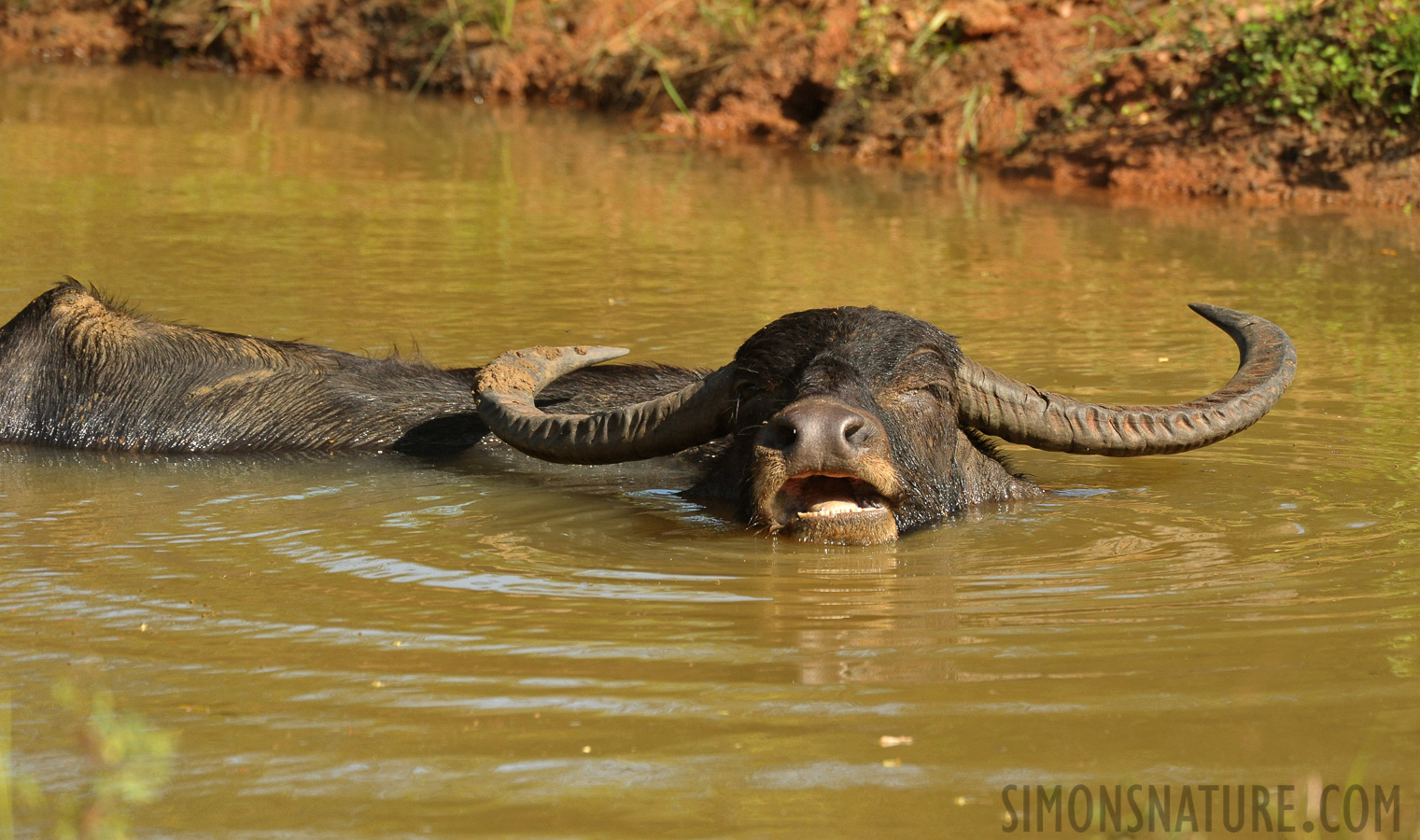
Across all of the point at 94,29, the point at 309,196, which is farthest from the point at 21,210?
the point at 94,29

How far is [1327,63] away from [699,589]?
919cm

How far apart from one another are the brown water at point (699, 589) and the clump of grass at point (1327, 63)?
7.69ft

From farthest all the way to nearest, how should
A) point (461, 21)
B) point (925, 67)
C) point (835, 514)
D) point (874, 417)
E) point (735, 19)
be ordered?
point (461, 21) → point (735, 19) → point (925, 67) → point (835, 514) → point (874, 417)

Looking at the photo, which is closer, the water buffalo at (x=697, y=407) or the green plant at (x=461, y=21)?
the water buffalo at (x=697, y=407)

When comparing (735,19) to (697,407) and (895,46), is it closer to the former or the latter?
(895,46)

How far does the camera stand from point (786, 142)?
47.6 ft

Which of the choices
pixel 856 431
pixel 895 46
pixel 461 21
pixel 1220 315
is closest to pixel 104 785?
pixel 856 431

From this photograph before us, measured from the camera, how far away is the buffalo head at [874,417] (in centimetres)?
470

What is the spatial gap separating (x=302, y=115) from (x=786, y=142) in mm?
4572

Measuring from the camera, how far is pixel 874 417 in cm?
453

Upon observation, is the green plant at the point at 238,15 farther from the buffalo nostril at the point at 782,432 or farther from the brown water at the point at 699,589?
the buffalo nostril at the point at 782,432

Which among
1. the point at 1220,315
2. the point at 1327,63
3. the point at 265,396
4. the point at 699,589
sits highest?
the point at 1327,63

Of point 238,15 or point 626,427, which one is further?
point 238,15

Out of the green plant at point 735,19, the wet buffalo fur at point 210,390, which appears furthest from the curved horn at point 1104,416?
the green plant at point 735,19
